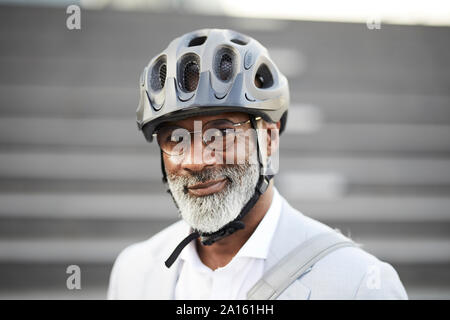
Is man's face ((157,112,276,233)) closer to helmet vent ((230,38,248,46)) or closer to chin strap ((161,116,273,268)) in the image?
chin strap ((161,116,273,268))

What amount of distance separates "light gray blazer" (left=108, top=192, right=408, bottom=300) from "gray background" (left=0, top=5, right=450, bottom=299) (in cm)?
331

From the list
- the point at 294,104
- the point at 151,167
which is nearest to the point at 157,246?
the point at 151,167

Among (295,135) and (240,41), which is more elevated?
(295,135)

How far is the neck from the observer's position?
2.26 meters

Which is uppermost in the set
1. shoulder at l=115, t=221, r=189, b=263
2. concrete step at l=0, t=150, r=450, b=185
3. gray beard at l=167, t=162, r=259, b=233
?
concrete step at l=0, t=150, r=450, b=185

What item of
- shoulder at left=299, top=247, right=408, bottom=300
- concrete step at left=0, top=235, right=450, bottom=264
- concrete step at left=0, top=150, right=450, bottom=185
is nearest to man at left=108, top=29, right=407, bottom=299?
shoulder at left=299, top=247, right=408, bottom=300

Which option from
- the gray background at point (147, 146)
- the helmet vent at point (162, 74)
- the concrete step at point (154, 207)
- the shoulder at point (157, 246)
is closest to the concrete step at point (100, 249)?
the gray background at point (147, 146)

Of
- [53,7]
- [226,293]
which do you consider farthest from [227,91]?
[53,7]

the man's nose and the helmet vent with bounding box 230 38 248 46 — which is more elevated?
the helmet vent with bounding box 230 38 248 46

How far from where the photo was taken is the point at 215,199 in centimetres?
212

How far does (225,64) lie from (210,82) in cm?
20

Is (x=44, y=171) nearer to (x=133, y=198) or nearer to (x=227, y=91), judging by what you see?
(x=133, y=198)

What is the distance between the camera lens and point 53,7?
6.14 m

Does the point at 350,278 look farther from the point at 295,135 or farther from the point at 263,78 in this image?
the point at 295,135
